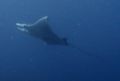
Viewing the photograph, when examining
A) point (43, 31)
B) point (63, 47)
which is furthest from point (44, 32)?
point (63, 47)

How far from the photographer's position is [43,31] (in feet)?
18.6

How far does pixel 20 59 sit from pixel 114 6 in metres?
1.27

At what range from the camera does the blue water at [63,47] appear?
5707 mm

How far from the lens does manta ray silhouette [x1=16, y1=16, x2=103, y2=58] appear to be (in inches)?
220

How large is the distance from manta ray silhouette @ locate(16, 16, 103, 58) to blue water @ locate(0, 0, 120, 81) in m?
0.06

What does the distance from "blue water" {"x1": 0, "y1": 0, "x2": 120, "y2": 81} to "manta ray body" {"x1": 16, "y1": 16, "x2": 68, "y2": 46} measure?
0.06m

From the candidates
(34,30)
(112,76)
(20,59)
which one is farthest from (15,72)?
(112,76)

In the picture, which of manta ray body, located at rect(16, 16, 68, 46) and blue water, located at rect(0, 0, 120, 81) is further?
blue water, located at rect(0, 0, 120, 81)

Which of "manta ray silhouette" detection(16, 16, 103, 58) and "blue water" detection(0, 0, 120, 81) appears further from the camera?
"blue water" detection(0, 0, 120, 81)

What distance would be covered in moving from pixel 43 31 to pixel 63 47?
32 cm

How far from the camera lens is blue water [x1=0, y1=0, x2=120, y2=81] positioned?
18.7ft

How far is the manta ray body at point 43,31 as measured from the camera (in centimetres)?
558

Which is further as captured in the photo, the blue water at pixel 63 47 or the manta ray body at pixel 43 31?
the blue water at pixel 63 47

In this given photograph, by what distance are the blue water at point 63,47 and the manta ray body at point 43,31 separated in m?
0.06
